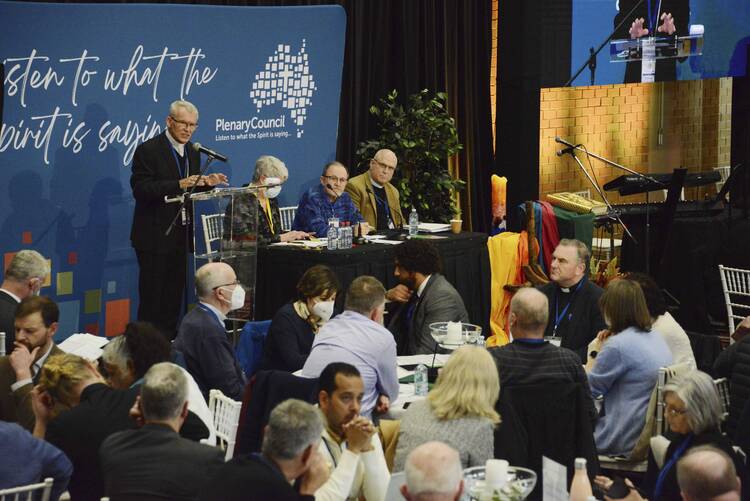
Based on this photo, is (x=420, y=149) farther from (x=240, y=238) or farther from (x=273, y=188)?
(x=240, y=238)

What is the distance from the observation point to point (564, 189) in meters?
12.4

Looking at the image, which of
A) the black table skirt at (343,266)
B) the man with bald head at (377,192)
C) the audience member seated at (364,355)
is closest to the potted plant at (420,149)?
the man with bald head at (377,192)

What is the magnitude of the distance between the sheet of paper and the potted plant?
6346mm

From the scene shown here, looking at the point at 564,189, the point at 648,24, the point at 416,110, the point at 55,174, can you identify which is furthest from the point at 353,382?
the point at 564,189

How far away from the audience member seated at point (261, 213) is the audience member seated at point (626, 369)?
118 inches

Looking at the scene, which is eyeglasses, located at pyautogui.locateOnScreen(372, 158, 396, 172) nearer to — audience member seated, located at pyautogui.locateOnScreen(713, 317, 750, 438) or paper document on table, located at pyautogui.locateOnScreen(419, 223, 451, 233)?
paper document on table, located at pyautogui.locateOnScreen(419, 223, 451, 233)

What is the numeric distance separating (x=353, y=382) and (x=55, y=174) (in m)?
4.41

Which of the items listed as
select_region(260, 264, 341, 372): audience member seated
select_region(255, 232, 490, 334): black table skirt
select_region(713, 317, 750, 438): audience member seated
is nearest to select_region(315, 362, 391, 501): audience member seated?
select_region(260, 264, 341, 372): audience member seated

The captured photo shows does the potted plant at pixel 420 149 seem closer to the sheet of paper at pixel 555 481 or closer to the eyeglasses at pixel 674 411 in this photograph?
the eyeglasses at pixel 674 411

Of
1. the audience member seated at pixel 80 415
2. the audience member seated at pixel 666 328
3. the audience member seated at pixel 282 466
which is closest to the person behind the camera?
the audience member seated at pixel 282 466

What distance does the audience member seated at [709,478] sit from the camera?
3.34 meters

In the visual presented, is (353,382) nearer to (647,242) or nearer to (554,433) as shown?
(554,433)

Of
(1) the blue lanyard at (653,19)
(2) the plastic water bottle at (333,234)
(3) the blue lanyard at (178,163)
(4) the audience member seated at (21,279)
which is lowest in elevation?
(4) the audience member seated at (21,279)

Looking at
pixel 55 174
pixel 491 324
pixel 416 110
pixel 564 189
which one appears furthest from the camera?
pixel 564 189
